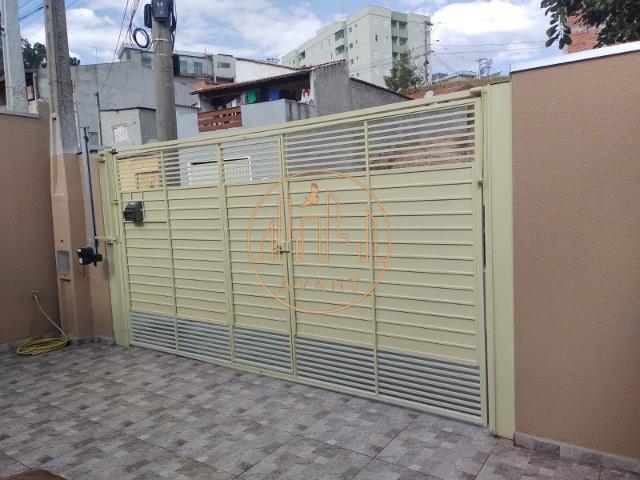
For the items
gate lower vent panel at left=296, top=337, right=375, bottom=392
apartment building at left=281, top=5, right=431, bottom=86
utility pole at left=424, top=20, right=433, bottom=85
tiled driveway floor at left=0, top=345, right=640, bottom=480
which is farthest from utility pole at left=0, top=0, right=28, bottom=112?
apartment building at left=281, top=5, right=431, bottom=86

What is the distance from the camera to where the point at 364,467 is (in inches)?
134

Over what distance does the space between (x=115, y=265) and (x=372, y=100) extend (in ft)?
56.9

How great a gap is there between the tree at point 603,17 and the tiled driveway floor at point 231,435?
4748 mm

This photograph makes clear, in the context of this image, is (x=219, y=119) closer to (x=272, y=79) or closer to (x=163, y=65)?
(x=272, y=79)

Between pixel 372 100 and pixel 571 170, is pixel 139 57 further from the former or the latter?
pixel 571 170

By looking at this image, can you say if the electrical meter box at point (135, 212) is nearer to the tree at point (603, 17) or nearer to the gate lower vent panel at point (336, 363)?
the gate lower vent panel at point (336, 363)

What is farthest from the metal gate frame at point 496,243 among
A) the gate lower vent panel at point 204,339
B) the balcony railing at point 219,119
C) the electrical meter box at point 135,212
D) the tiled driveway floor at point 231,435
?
the balcony railing at point 219,119

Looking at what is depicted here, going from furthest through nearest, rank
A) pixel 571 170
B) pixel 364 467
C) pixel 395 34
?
1. pixel 395 34
2. pixel 364 467
3. pixel 571 170

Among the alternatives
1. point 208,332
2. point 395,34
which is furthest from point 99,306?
point 395,34

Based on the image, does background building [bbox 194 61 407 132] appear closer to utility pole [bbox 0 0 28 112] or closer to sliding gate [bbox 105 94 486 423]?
utility pole [bbox 0 0 28 112]

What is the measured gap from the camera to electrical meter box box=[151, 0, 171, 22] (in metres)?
7.46

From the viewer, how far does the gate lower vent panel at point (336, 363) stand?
4484mm

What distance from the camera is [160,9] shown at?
7461mm

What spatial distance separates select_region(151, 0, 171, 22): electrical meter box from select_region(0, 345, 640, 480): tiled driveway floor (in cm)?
531
